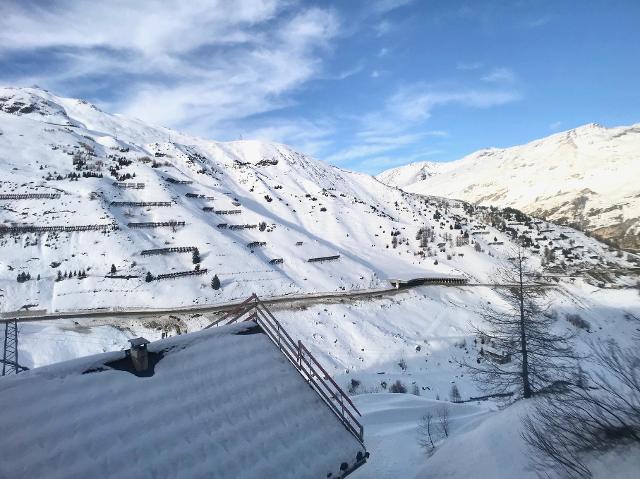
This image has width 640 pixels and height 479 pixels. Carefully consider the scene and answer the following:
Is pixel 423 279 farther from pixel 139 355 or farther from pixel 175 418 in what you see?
pixel 175 418

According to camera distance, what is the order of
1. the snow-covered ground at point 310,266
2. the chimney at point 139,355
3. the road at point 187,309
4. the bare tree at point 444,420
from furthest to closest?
the road at point 187,309 < the snow-covered ground at point 310,266 < the bare tree at point 444,420 < the chimney at point 139,355

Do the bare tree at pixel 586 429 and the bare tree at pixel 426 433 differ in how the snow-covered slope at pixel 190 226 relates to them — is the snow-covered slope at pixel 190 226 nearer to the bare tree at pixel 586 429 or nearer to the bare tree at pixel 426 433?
the bare tree at pixel 426 433

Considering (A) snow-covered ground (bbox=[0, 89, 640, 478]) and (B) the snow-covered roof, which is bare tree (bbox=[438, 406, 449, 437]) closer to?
(A) snow-covered ground (bbox=[0, 89, 640, 478])

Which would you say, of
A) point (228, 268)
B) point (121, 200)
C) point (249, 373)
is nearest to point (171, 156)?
point (121, 200)

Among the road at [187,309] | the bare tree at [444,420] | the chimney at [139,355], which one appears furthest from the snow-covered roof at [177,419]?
the road at [187,309]

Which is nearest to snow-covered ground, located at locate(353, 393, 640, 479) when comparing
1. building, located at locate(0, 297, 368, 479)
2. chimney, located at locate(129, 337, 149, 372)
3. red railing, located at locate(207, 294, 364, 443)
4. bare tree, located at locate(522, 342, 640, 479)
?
bare tree, located at locate(522, 342, 640, 479)

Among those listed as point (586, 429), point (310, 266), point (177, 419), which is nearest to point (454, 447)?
point (586, 429)
